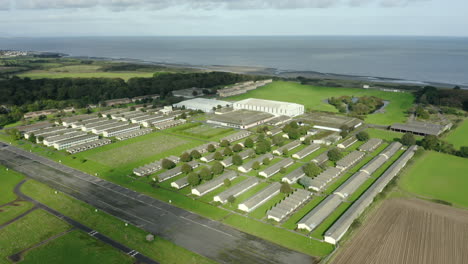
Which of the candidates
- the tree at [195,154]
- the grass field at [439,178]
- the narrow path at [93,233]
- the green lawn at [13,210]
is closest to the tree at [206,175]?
the tree at [195,154]

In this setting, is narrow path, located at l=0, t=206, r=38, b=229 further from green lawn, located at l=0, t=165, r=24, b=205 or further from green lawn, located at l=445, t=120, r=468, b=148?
green lawn, located at l=445, t=120, r=468, b=148

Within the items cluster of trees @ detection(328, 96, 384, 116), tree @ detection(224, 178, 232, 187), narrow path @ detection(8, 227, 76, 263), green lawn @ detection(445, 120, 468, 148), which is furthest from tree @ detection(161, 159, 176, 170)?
green lawn @ detection(445, 120, 468, 148)

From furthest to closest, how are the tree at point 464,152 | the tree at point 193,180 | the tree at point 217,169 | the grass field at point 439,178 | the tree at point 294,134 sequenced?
the tree at point 294,134 < the tree at point 464,152 < the tree at point 217,169 < the tree at point 193,180 < the grass field at point 439,178

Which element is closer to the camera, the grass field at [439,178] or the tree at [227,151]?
the grass field at [439,178]

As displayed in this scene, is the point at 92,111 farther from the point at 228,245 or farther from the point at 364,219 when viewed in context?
the point at 364,219

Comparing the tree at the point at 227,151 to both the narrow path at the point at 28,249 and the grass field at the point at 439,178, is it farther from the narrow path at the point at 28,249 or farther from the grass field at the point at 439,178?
the grass field at the point at 439,178

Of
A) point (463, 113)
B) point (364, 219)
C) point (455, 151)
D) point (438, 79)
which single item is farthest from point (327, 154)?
point (438, 79)

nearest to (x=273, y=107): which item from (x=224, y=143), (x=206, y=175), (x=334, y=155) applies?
(x=224, y=143)
